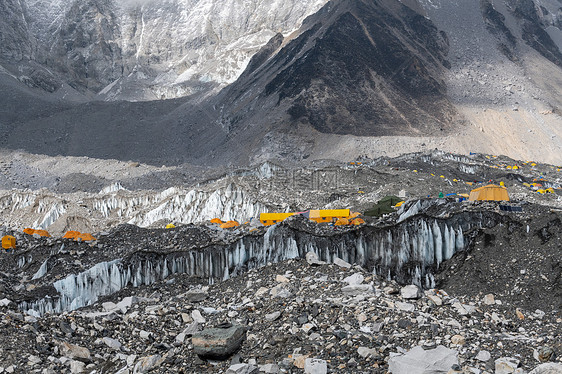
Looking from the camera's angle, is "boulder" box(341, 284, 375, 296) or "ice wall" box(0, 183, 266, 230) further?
"ice wall" box(0, 183, 266, 230)

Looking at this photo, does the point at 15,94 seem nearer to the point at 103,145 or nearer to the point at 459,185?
the point at 103,145

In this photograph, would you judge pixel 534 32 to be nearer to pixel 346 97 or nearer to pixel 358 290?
pixel 346 97

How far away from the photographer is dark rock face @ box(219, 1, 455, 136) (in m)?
73.4

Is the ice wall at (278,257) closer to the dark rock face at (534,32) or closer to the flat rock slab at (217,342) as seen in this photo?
the flat rock slab at (217,342)

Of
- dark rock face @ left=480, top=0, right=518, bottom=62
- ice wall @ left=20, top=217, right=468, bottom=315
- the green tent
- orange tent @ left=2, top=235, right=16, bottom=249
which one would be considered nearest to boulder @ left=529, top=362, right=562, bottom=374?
ice wall @ left=20, top=217, right=468, bottom=315

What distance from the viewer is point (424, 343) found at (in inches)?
358

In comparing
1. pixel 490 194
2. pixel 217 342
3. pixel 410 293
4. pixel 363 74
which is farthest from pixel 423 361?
pixel 363 74

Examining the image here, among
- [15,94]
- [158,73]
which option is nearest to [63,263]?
[15,94]

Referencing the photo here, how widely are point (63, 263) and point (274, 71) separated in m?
74.6

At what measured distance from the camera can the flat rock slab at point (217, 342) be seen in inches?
374

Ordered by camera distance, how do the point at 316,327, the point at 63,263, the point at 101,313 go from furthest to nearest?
the point at 63,263, the point at 101,313, the point at 316,327

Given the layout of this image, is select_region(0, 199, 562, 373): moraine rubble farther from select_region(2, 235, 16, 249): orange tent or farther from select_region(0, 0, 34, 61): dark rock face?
select_region(0, 0, 34, 61): dark rock face

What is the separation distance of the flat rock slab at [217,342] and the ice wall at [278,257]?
4.76 m

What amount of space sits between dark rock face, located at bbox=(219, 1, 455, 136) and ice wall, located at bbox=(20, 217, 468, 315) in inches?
2135
